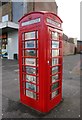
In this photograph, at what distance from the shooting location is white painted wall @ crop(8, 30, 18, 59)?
18.1 metres

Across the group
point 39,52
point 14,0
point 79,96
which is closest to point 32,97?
point 39,52

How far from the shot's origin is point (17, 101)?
4.29m

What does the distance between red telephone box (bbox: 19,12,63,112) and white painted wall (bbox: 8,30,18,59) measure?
47.5 ft

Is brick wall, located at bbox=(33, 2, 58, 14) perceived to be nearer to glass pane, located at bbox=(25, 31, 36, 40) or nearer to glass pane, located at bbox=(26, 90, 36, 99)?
glass pane, located at bbox=(25, 31, 36, 40)

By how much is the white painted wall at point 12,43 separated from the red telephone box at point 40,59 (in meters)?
14.5

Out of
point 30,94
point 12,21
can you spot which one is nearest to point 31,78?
point 30,94

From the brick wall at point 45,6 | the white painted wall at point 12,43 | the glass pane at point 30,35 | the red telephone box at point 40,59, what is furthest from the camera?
the brick wall at point 45,6

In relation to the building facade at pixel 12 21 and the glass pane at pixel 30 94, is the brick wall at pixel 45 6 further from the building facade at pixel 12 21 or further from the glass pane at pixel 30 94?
the glass pane at pixel 30 94

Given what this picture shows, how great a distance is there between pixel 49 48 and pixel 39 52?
0.88 ft

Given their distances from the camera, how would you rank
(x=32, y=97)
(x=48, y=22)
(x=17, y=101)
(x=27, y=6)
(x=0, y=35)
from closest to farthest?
(x=48, y=22) < (x=32, y=97) < (x=17, y=101) < (x=27, y=6) < (x=0, y=35)

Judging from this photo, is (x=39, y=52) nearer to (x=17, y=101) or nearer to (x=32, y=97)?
(x=32, y=97)

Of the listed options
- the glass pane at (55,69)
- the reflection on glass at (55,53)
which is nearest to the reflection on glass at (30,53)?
the reflection on glass at (55,53)

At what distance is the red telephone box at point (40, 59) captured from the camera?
343cm

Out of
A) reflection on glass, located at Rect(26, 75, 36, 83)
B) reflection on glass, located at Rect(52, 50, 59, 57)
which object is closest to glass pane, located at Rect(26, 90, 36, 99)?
reflection on glass, located at Rect(26, 75, 36, 83)
